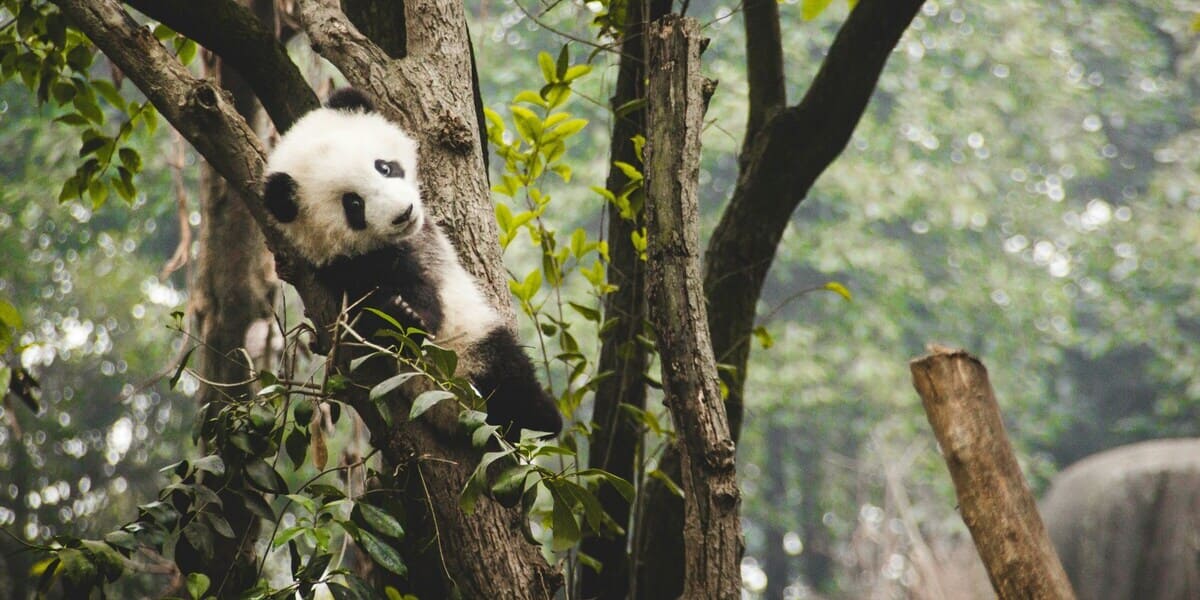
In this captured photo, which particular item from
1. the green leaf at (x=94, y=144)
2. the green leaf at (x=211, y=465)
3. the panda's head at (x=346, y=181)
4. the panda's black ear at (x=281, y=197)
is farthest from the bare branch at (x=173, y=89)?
the green leaf at (x=94, y=144)

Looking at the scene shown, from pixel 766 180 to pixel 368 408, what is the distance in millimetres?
1297

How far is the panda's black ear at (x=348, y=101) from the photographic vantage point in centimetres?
247

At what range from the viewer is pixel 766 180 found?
2662mm

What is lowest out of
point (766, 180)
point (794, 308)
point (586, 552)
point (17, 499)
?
point (17, 499)

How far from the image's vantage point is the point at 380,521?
5.53ft

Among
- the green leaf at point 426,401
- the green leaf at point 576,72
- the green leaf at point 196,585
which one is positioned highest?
the green leaf at point 576,72

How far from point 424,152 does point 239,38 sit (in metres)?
0.53

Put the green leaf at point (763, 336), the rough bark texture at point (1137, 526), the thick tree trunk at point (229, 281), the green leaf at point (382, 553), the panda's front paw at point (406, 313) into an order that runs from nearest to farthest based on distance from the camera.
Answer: the green leaf at point (382, 553) → the panda's front paw at point (406, 313) → the green leaf at point (763, 336) → the thick tree trunk at point (229, 281) → the rough bark texture at point (1137, 526)

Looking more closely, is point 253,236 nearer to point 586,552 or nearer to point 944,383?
point 586,552

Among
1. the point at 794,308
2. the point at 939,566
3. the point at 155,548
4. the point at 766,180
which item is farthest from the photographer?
the point at 794,308

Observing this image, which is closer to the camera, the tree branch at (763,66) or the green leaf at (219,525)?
the green leaf at (219,525)

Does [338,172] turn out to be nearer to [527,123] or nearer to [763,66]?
[527,123]

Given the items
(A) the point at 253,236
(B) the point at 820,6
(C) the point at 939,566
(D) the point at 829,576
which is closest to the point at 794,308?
(D) the point at 829,576

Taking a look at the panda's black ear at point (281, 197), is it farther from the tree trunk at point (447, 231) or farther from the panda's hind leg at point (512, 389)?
the panda's hind leg at point (512, 389)
